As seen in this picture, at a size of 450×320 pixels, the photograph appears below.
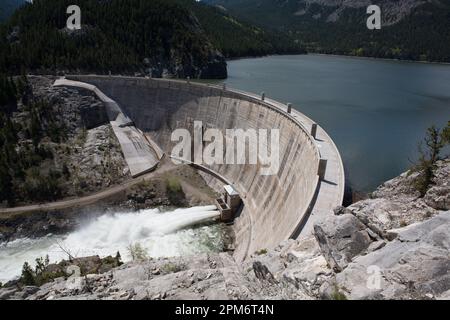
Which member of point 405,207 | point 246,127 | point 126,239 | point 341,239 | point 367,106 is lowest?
point 126,239

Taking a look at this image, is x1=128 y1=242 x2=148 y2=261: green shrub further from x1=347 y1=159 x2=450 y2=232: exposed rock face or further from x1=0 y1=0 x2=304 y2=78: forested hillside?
x1=0 y1=0 x2=304 y2=78: forested hillside

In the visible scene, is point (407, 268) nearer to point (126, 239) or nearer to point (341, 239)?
point (341, 239)

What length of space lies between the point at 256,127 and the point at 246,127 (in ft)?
6.13

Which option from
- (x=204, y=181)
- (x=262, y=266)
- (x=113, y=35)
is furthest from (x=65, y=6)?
(x=262, y=266)

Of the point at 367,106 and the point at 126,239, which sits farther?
the point at 367,106

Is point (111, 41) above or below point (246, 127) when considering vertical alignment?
above

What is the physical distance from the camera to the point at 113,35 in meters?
88.9

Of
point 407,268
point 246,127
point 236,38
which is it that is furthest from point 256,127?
point 236,38

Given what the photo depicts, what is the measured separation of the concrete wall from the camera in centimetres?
2909

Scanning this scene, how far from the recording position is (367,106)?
66.6 m

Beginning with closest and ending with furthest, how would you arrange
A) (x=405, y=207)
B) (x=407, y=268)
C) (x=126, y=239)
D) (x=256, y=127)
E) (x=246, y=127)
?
(x=407, y=268), (x=405, y=207), (x=126, y=239), (x=256, y=127), (x=246, y=127)

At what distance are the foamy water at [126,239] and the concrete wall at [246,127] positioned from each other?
3747 millimetres

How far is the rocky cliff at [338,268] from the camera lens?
33.6 ft

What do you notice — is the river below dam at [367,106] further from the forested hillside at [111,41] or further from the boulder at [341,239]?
the boulder at [341,239]
